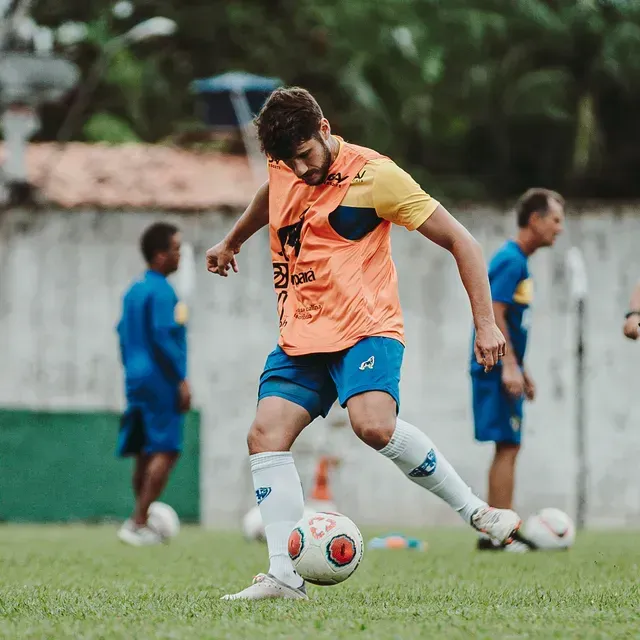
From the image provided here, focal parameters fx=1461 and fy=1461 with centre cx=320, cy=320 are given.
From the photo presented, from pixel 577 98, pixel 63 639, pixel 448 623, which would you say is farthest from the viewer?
pixel 577 98

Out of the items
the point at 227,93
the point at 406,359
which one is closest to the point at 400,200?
the point at 406,359

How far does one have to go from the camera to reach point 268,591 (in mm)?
5277

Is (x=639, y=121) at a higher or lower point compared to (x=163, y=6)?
lower

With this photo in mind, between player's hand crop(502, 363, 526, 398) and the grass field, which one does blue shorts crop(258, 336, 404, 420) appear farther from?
player's hand crop(502, 363, 526, 398)

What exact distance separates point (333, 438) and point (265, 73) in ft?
48.1

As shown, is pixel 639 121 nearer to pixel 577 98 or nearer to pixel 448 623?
pixel 577 98

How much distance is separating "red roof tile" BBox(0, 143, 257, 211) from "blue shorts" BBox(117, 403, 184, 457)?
10.3m

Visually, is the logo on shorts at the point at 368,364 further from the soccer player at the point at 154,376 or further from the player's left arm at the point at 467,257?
the soccer player at the point at 154,376

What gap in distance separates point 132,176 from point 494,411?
45.8ft

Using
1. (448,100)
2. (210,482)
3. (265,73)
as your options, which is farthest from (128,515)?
(265,73)

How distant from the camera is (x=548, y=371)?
13.1 meters

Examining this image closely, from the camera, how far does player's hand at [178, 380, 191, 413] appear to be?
9758mm

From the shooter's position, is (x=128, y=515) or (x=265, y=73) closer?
(x=128, y=515)

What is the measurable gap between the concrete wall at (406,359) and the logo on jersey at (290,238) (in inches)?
295
